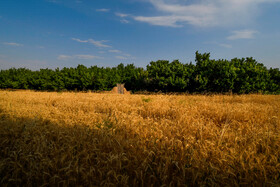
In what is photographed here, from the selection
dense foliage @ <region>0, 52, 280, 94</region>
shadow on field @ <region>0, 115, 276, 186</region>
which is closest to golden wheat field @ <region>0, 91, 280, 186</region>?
shadow on field @ <region>0, 115, 276, 186</region>

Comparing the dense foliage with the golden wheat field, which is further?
the dense foliage

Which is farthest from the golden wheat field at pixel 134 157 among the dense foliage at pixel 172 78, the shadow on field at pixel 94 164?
the dense foliage at pixel 172 78

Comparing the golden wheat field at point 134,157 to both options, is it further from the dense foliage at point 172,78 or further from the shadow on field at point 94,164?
the dense foliage at point 172,78

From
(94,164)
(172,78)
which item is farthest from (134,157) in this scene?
(172,78)

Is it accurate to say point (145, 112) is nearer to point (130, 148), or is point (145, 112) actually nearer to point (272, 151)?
point (130, 148)

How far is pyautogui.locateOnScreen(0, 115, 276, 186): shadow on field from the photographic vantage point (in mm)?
1968

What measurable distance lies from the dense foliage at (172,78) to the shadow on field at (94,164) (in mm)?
15153

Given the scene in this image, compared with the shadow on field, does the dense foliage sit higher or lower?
higher

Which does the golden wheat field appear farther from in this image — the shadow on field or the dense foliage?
the dense foliage

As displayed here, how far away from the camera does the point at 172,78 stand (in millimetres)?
19781

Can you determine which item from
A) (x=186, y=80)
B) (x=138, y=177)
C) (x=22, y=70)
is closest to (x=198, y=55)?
(x=186, y=80)

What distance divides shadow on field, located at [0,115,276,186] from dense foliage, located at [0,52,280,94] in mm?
15153

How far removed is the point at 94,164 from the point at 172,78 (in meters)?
18.3

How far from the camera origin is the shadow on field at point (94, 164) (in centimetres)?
197
